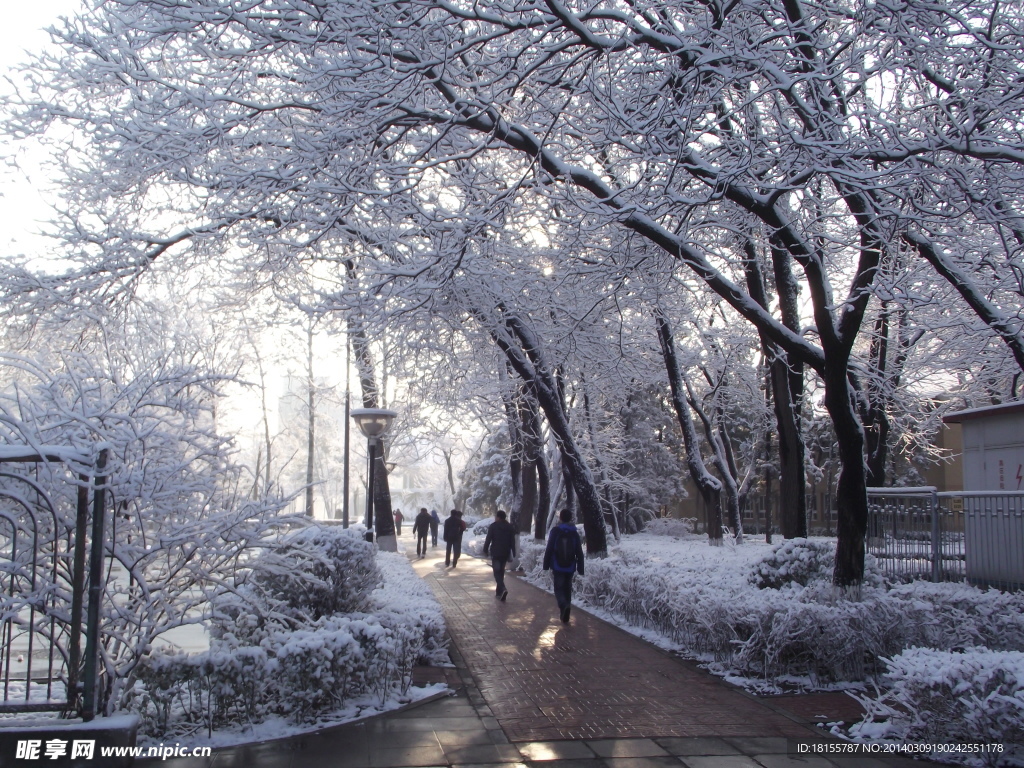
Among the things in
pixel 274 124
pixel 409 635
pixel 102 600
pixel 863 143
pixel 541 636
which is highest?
pixel 274 124

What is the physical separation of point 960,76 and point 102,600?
993cm

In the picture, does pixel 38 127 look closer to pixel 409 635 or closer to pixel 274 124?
pixel 274 124

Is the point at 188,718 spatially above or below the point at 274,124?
below

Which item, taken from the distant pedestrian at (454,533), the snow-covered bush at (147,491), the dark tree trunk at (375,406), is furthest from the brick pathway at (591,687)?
the distant pedestrian at (454,533)

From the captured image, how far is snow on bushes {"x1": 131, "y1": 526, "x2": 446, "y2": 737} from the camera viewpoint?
6160mm

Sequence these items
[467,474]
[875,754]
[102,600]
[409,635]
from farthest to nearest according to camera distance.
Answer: [467,474], [409,635], [875,754], [102,600]

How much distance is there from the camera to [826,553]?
10.4 m

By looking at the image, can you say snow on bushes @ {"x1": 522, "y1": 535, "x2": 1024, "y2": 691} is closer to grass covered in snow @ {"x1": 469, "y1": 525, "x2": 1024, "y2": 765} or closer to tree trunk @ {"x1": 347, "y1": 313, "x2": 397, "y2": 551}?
grass covered in snow @ {"x1": 469, "y1": 525, "x2": 1024, "y2": 765}

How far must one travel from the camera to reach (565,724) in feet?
21.9

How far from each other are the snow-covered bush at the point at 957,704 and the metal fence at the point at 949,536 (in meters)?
5.25

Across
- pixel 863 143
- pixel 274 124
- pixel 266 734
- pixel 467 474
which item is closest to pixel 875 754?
pixel 266 734

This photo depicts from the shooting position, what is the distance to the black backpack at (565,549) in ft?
39.4

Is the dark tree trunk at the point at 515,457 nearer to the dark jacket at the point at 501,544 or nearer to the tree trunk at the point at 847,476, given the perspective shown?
the dark jacket at the point at 501,544

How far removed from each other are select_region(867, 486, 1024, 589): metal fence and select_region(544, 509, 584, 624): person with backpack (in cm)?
455
